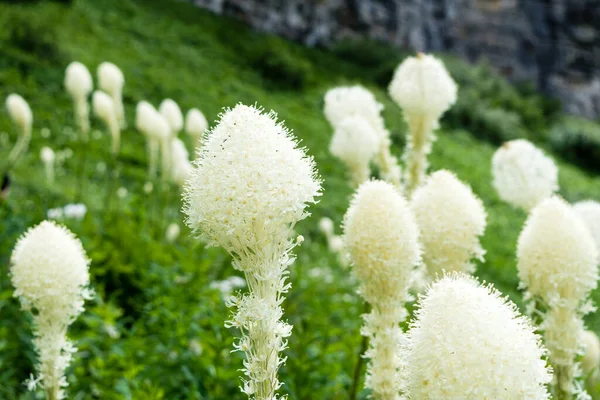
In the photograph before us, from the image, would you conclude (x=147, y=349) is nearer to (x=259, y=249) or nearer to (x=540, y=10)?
(x=259, y=249)

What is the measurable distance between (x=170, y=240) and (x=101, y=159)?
17.5ft

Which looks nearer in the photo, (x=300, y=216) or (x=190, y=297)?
(x=300, y=216)

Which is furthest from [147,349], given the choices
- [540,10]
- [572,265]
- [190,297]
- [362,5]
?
[540,10]

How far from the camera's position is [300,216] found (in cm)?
124

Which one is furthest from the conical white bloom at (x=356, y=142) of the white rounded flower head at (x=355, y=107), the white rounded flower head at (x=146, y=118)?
the white rounded flower head at (x=146, y=118)

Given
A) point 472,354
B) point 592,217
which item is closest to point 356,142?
point 592,217

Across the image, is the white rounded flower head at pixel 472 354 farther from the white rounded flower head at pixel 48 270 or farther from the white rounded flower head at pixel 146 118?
the white rounded flower head at pixel 146 118

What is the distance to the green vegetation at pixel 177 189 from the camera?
2676 mm

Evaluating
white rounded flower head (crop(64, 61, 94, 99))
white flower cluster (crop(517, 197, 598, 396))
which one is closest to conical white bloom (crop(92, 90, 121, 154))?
white rounded flower head (crop(64, 61, 94, 99))

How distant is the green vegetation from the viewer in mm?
2676

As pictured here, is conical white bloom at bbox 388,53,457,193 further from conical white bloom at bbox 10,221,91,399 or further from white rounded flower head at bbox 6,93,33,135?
white rounded flower head at bbox 6,93,33,135

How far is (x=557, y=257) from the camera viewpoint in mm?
1625

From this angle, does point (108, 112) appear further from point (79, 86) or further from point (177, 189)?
point (177, 189)

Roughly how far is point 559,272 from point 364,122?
1120 mm
